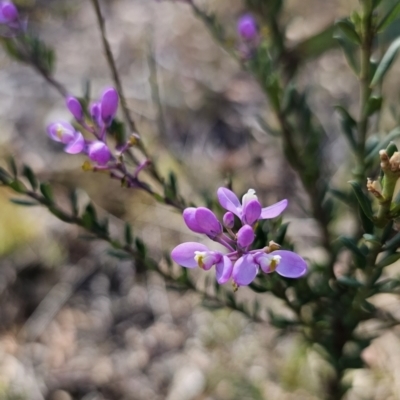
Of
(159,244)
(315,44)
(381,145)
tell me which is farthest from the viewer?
(159,244)

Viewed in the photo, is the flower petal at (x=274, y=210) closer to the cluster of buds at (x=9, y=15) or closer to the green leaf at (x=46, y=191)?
the green leaf at (x=46, y=191)

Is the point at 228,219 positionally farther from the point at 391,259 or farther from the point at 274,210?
the point at 391,259

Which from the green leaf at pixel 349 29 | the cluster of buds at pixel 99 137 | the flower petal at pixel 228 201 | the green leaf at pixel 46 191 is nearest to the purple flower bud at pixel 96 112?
the cluster of buds at pixel 99 137

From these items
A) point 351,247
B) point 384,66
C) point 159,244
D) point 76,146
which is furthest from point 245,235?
point 159,244

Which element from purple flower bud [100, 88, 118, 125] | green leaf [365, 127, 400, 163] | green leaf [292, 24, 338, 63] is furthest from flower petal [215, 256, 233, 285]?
green leaf [292, 24, 338, 63]

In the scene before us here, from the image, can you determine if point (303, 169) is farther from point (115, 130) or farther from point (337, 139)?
point (337, 139)

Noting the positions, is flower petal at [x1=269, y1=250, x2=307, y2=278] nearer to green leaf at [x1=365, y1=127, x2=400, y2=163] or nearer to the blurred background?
green leaf at [x1=365, y1=127, x2=400, y2=163]

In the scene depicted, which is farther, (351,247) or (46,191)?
(46,191)
